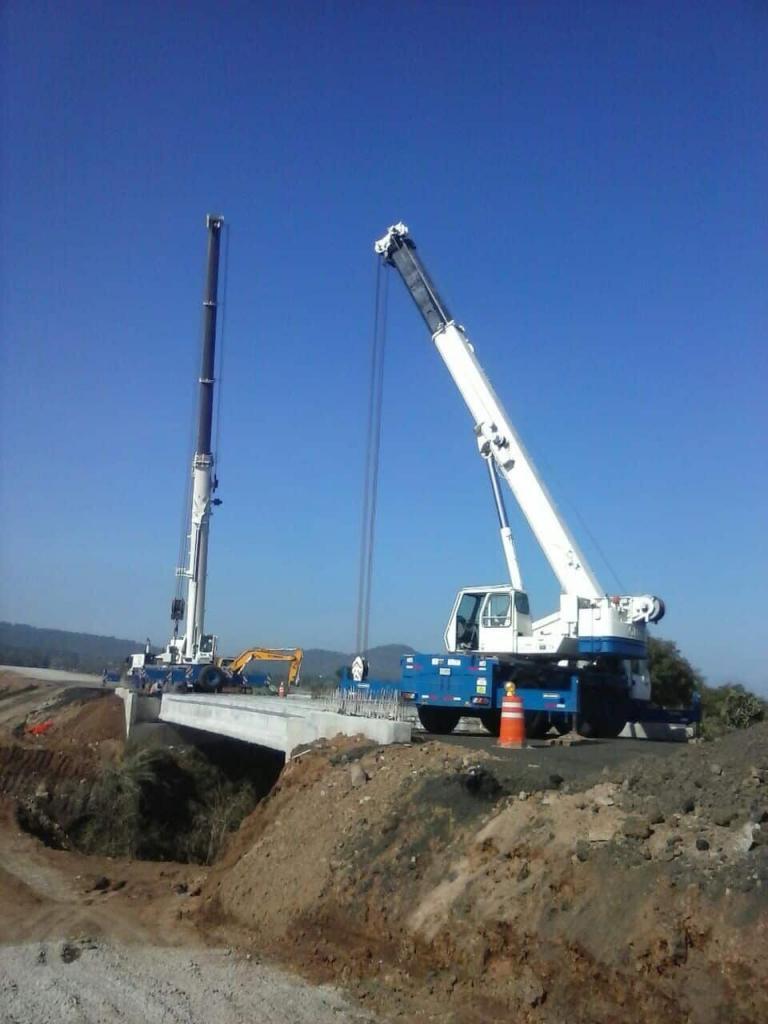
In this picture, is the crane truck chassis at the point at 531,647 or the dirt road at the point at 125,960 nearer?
the dirt road at the point at 125,960

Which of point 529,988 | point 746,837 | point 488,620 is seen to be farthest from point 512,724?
point 529,988

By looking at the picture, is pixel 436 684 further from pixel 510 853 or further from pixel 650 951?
pixel 650 951

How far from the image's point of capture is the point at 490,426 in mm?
21781

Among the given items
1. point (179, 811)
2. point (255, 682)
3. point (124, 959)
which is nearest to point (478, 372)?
point (179, 811)

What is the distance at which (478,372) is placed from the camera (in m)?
22.3

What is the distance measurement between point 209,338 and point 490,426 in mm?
18125

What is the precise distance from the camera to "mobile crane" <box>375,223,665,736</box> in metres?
17.8

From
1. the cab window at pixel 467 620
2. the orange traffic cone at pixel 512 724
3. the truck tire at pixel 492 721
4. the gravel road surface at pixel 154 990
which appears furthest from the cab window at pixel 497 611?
the gravel road surface at pixel 154 990

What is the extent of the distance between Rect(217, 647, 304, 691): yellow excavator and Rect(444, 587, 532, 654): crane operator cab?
16.5 metres

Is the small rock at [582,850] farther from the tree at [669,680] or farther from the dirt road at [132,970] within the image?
the tree at [669,680]

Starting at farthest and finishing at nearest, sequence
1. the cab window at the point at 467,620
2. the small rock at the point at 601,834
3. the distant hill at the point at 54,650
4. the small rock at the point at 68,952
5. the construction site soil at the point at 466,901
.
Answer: the distant hill at the point at 54,650 → the cab window at the point at 467,620 → the small rock at the point at 68,952 → the small rock at the point at 601,834 → the construction site soil at the point at 466,901

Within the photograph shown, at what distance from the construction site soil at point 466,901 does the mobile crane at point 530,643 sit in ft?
16.0

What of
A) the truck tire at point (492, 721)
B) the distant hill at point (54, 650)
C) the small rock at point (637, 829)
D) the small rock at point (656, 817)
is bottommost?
the distant hill at point (54, 650)

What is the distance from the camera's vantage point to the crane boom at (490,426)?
20.3 meters
